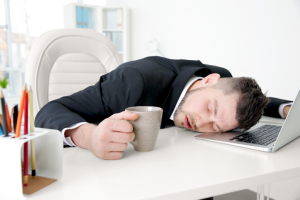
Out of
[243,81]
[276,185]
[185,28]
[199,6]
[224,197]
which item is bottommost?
[224,197]

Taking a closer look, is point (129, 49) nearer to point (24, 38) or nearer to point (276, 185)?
point (24, 38)

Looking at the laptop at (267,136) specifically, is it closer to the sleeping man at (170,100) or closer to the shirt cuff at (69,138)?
the sleeping man at (170,100)

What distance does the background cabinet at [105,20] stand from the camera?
172 inches

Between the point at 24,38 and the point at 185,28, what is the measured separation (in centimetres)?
302

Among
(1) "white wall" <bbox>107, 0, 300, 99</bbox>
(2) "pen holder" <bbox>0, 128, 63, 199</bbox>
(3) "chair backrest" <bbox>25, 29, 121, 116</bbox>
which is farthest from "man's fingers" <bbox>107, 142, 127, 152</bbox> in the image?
(1) "white wall" <bbox>107, 0, 300, 99</bbox>

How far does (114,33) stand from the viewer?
15.3ft

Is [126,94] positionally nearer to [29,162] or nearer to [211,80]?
[211,80]

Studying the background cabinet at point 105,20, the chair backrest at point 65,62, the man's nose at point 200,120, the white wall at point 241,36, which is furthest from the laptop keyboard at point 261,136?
the background cabinet at point 105,20

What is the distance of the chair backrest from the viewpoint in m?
1.37

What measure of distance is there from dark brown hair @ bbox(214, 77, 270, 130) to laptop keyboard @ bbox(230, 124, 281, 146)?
0.14 ft

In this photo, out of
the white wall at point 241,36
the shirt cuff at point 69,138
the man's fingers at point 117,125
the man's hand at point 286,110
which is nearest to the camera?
the man's fingers at point 117,125

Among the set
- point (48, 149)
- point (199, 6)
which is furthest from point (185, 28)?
point (48, 149)

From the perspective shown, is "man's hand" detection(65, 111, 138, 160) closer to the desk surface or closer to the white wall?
the desk surface

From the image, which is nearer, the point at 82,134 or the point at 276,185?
the point at 82,134
